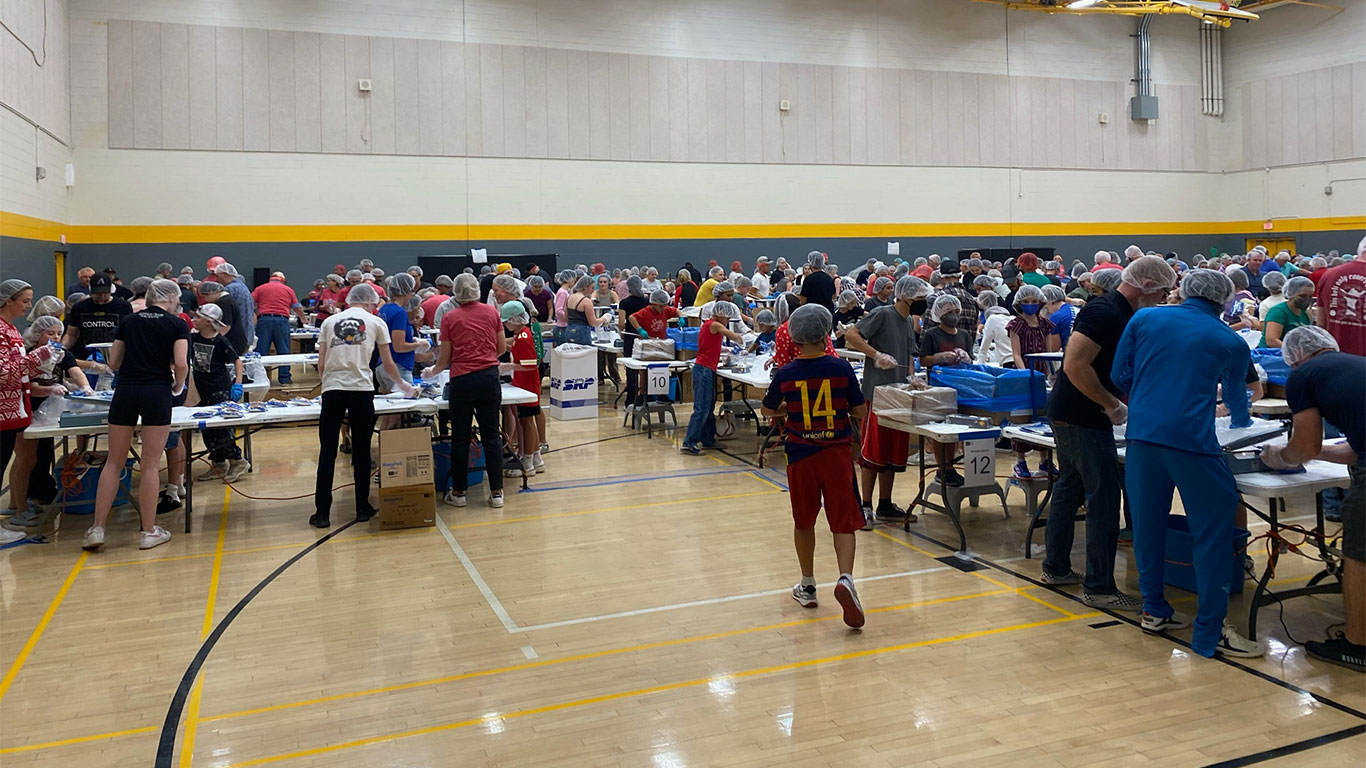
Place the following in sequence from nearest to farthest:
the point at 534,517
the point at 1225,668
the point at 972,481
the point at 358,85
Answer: the point at 1225,668, the point at 972,481, the point at 534,517, the point at 358,85

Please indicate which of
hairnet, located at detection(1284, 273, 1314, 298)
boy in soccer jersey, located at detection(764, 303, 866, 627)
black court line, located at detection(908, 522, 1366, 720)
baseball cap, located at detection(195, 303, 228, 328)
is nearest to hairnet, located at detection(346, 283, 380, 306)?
baseball cap, located at detection(195, 303, 228, 328)

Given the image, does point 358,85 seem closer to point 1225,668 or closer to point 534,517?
point 534,517

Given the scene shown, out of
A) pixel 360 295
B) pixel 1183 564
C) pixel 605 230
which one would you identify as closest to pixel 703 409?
pixel 360 295

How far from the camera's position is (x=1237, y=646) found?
4289 mm

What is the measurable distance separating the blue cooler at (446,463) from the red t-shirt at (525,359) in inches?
26.2

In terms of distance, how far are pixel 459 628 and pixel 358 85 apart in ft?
51.2

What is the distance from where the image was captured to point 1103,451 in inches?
190

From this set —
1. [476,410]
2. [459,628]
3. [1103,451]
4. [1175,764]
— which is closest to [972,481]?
[1103,451]

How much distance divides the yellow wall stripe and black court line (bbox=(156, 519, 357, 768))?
9.19 m

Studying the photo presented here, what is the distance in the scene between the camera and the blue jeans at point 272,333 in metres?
13.7

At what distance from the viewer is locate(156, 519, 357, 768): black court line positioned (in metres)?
3.62

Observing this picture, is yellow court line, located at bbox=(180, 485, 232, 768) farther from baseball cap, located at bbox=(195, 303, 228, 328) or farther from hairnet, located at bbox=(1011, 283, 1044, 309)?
hairnet, located at bbox=(1011, 283, 1044, 309)

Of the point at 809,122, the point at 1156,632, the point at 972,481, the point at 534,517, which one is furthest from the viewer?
the point at 809,122

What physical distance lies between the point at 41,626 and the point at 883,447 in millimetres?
5022
